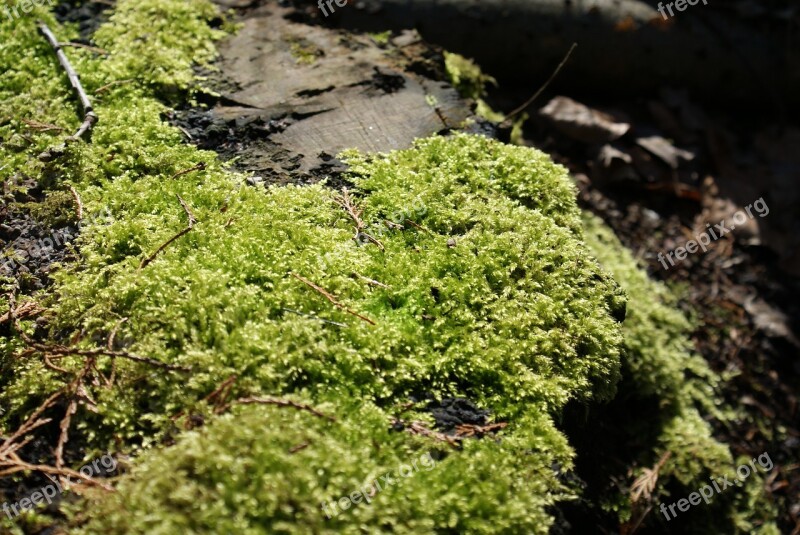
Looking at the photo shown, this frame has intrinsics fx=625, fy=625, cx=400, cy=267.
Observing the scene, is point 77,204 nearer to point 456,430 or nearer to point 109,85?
point 109,85

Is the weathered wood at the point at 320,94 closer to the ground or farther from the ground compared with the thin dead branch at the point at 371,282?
farther from the ground

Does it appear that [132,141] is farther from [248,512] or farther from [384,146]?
[248,512]

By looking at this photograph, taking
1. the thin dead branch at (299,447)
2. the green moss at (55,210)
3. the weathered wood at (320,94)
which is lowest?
the thin dead branch at (299,447)

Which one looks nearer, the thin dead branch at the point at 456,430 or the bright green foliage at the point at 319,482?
the bright green foliage at the point at 319,482

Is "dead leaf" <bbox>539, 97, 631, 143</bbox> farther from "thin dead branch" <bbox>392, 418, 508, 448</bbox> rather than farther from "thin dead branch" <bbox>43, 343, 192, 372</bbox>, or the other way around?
"thin dead branch" <bbox>43, 343, 192, 372</bbox>

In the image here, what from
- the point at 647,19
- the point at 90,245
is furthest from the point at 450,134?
the point at 647,19

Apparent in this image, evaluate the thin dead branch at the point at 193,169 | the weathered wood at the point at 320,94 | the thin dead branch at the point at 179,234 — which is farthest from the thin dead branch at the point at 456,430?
the thin dead branch at the point at 193,169

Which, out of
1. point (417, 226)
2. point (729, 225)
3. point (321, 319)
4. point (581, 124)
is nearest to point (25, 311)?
point (321, 319)

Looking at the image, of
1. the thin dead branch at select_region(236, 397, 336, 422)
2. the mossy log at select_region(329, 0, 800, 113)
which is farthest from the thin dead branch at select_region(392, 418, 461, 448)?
the mossy log at select_region(329, 0, 800, 113)

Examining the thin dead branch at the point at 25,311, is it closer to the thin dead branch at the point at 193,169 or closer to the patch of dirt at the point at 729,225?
the thin dead branch at the point at 193,169
